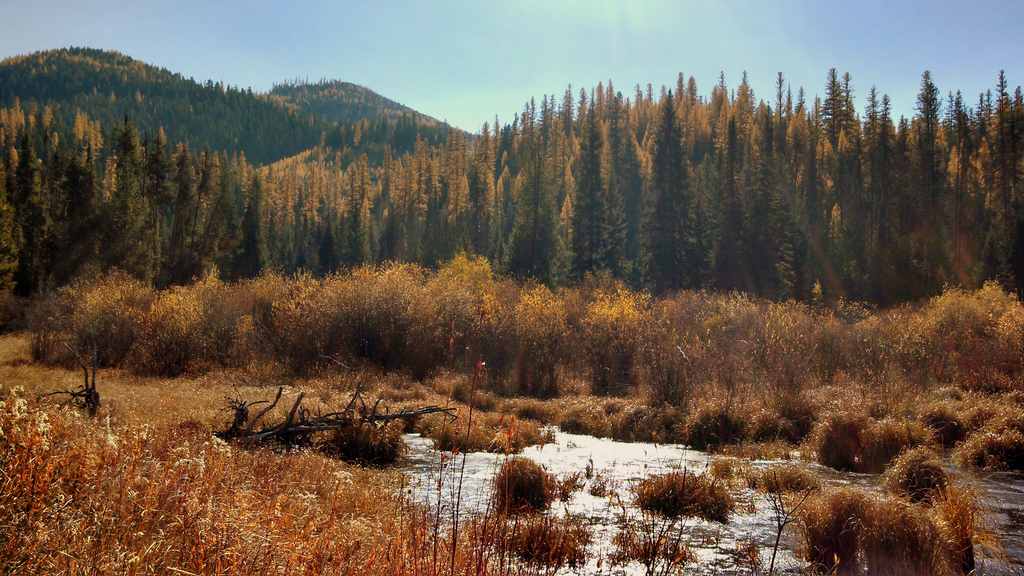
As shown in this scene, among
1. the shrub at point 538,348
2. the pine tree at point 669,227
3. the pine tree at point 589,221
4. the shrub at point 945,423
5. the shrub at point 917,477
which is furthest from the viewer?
the pine tree at point 589,221

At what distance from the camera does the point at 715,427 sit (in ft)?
61.7

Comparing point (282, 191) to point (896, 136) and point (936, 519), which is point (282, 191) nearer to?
point (896, 136)

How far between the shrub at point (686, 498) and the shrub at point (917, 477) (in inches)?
125

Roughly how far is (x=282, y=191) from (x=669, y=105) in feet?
257

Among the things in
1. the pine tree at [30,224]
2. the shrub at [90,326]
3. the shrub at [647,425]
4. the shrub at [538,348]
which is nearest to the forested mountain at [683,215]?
the pine tree at [30,224]

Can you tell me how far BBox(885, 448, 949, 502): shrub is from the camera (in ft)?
38.3

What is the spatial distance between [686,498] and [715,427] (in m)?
8.17

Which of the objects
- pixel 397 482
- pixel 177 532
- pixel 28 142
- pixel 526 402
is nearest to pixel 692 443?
pixel 526 402

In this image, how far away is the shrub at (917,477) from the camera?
1166 cm

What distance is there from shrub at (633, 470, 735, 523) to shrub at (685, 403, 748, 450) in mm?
6820

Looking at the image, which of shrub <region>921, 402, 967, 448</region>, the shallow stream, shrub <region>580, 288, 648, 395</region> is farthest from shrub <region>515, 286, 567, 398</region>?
→ shrub <region>921, 402, 967, 448</region>

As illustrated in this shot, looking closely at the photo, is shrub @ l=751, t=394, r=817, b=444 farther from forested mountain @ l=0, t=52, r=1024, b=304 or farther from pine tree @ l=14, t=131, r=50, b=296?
pine tree @ l=14, t=131, r=50, b=296

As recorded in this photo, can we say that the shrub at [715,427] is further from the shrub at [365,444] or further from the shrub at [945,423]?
the shrub at [365,444]

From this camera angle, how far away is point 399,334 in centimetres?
3098
